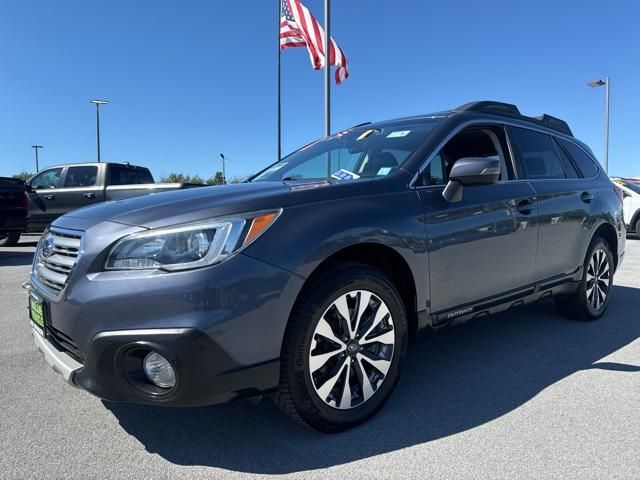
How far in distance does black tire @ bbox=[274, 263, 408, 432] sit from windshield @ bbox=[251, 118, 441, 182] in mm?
718

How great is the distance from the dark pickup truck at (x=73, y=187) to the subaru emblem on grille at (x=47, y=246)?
842 centimetres

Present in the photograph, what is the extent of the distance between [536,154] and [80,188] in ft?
33.1

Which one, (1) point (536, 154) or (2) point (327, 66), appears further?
(2) point (327, 66)

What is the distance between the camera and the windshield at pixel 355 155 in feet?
10.3

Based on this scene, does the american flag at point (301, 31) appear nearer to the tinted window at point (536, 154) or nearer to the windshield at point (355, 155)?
the tinted window at point (536, 154)

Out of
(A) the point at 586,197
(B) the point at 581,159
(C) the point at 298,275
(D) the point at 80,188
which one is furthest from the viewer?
(D) the point at 80,188

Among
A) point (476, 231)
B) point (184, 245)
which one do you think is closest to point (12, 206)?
point (184, 245)

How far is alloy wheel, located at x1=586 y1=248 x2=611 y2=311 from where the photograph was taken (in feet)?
14.7

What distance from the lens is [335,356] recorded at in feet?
8.07

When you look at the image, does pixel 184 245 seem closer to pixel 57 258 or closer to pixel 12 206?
pixel 57 258

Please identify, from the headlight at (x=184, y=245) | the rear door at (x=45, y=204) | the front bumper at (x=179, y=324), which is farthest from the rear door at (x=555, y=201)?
the rear door at (x=45, y=204)

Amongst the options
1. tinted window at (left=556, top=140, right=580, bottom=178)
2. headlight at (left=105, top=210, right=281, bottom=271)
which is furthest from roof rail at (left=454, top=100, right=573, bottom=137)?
headlight at (left=105, top=210, right=281, bottom=271)

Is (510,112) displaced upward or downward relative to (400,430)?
upward

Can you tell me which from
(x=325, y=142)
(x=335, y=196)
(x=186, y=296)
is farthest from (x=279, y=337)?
(x=325, y=142)
